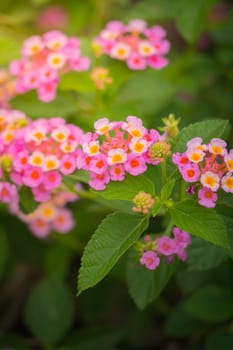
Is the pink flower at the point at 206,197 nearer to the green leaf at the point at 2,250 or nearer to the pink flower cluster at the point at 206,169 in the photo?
the pink flower cluster at the point at 206,169

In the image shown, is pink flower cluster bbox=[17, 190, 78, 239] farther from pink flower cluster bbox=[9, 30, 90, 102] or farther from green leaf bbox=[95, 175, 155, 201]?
green leaf bbox=[95, 175, 155, 201]

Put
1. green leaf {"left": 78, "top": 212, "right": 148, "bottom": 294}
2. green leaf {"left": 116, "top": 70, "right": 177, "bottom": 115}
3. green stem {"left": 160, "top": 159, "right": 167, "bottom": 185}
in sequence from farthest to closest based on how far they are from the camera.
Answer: green leaf {"left": 116, "top": 70, "right": 177, "bottom": 115} → green stem {"left": 160, "top": 159, "right": 167, "bottom": 185} → green leaf {"left": 78, "top": 212, "right": 148, "bottom": 294}

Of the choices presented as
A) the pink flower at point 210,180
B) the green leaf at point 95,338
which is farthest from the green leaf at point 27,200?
the green leaf at point 95,338

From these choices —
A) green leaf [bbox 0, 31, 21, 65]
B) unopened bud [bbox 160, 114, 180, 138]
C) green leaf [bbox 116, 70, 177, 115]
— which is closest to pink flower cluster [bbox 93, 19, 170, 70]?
green leaf [bbox 116, 70, 177, 115]

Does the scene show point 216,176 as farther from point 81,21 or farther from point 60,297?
point 81,21

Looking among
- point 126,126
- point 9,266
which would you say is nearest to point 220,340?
point 126,126

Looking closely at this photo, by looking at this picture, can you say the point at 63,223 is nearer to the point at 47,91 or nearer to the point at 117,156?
the point at 47,91
